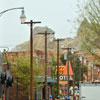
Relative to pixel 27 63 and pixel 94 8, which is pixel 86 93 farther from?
pixel 27 63

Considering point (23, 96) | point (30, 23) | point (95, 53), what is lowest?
point (23, 96)

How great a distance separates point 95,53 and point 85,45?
1.71 m

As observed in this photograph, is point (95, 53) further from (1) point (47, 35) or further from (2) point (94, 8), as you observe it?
(1) point (47, 35)

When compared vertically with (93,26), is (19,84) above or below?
below

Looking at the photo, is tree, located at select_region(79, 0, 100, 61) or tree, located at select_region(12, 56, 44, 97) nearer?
tree, located at select_region(79, 0, 100, 61)

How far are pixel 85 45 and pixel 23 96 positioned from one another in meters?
24.9

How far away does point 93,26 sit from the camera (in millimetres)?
41156

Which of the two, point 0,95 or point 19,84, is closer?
point 0,95

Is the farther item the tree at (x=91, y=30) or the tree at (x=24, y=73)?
the tree at (x=24, y=73)

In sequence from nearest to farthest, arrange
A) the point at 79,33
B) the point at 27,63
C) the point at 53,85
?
the point at 79,33, the point at 27,63, the point at 53,85

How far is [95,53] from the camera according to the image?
43375 mm

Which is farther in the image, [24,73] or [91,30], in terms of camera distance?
[24,73]

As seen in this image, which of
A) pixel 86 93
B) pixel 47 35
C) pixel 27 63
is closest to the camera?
pixel 86 93

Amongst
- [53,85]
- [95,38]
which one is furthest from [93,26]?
[53,85]
